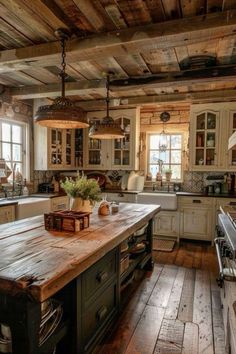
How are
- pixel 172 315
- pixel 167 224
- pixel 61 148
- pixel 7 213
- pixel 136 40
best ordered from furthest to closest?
pixel 61 148 → pixel 167 224 → pixel 7 213 → pixel 172 315 → pixel 136 40

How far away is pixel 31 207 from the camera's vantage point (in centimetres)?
369

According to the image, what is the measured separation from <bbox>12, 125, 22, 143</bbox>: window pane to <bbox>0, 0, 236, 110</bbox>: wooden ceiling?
786 millimetres

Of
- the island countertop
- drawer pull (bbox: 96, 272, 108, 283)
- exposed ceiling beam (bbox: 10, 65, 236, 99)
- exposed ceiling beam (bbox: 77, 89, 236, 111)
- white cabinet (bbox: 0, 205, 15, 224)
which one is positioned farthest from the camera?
exposed ceiling beam (bbox: 77, 89, 236, 111)

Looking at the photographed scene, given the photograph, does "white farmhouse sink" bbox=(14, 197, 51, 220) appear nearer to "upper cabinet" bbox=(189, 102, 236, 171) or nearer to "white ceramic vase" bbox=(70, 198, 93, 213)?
"white ceramic vase" bbox=(70, 198, 93, 213)

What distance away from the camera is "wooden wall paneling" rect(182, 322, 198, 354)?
183cm

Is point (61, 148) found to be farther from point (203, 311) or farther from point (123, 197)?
point (203, 311)

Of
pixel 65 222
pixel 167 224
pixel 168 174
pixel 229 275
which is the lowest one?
pixel 167 224

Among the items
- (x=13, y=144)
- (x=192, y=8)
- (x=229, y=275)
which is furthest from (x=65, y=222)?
(x=13, y=144)

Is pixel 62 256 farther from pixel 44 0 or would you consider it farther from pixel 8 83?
pixel 8 83

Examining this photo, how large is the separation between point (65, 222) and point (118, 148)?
3.34m

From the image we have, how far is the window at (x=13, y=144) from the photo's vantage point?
159 inches

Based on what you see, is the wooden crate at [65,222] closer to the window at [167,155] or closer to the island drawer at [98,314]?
the island drawer at [98,314]

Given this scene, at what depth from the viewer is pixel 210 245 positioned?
4.36 m

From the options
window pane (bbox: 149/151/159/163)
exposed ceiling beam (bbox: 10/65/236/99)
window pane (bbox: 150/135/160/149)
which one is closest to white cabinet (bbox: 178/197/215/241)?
window pane (bbox: 149/151/159/163)
